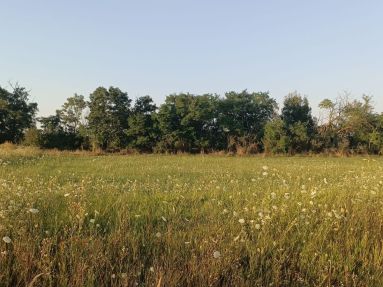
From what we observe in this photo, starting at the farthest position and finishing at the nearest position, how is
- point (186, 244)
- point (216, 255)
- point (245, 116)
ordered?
point (245, 116), point (186, 244), point (216, 255)

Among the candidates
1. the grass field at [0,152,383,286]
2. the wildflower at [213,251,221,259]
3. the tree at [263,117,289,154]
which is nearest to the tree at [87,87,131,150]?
the tree at [263,117,289,154]

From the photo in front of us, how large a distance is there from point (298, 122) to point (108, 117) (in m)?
23.4

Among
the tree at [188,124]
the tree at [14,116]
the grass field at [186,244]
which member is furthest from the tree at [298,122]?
the grass field at [186,244]

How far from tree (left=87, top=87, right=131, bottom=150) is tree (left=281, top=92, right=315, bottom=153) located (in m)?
19.8

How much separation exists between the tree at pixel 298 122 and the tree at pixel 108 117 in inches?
780

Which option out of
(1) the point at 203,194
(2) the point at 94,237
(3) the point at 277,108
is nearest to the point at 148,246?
(2) the point at 94,237

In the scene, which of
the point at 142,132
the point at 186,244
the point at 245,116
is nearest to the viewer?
the point at 186,244

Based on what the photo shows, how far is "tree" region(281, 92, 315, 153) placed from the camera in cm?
4666

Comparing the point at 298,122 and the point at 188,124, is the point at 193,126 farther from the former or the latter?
the point at 298,122

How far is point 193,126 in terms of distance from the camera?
155 feet

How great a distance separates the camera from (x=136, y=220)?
4.36 m

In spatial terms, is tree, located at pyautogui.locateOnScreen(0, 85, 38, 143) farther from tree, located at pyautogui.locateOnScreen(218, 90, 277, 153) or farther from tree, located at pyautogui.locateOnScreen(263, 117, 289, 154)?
tree, located at pyautogui.locateOnScreen(263, 117, 289, 154)

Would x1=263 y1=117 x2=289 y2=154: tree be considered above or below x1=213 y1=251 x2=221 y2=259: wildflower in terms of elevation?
above

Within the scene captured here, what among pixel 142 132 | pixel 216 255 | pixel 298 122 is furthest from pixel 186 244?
pixel 298 122
